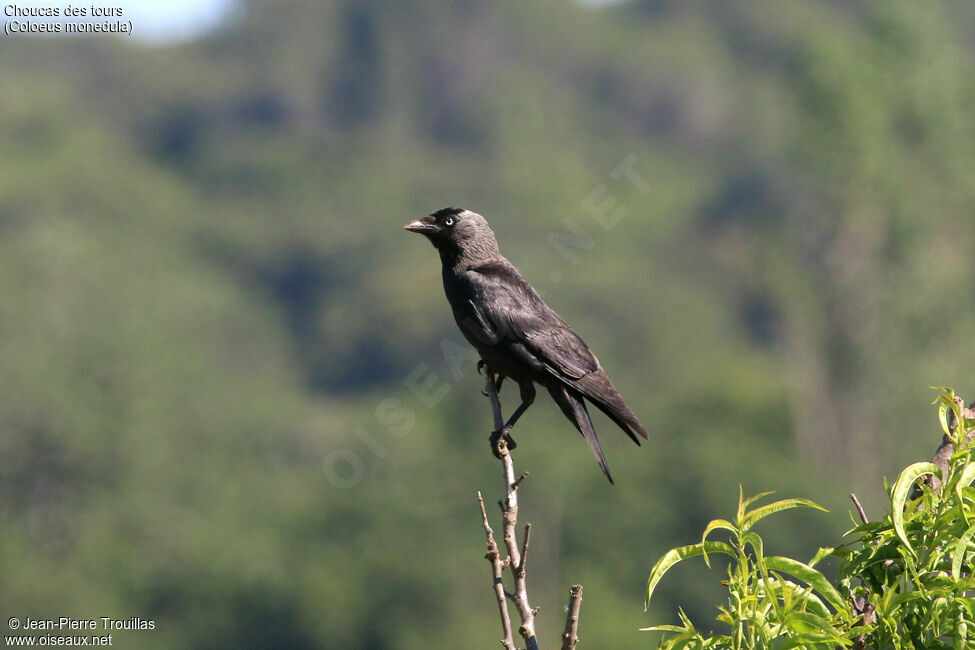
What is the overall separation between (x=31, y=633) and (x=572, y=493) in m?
26.1

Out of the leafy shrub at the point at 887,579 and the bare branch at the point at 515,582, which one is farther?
the bare branch at the point at 515,582

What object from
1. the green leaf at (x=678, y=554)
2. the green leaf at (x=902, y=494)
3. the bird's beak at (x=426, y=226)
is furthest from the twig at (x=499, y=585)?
the bird's beak at (x=426, y=226)

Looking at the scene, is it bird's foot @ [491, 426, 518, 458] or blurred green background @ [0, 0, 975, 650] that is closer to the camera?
bird's foot @ [491, 426, 518, 458]

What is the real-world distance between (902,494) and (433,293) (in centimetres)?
9748

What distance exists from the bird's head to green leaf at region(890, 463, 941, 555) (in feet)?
17.6

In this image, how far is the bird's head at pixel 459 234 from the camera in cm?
834

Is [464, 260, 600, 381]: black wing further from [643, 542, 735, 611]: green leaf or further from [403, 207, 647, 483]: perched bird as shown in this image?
[643, 542, 735, 611]: green leaf

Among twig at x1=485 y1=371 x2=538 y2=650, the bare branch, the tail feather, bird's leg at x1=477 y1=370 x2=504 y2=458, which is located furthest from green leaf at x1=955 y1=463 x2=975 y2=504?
the tail feather

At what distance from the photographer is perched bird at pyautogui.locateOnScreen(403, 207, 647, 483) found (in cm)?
708

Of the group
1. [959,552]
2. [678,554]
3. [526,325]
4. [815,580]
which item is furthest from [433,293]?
[959,552]

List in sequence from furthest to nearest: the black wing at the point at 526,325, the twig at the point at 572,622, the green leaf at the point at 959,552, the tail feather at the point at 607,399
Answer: the black wing at the point at 526,325 → the tail feather at the point at 607,399 → the twig at the point at 572,622 → the green leaf at the point at 959,552

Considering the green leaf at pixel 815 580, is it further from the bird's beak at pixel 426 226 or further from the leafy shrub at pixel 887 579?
the bird's beak at pixel 426 226

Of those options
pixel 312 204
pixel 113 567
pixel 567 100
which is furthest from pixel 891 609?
pixel 567 100

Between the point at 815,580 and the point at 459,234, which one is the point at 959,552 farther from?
the point at 459,234
